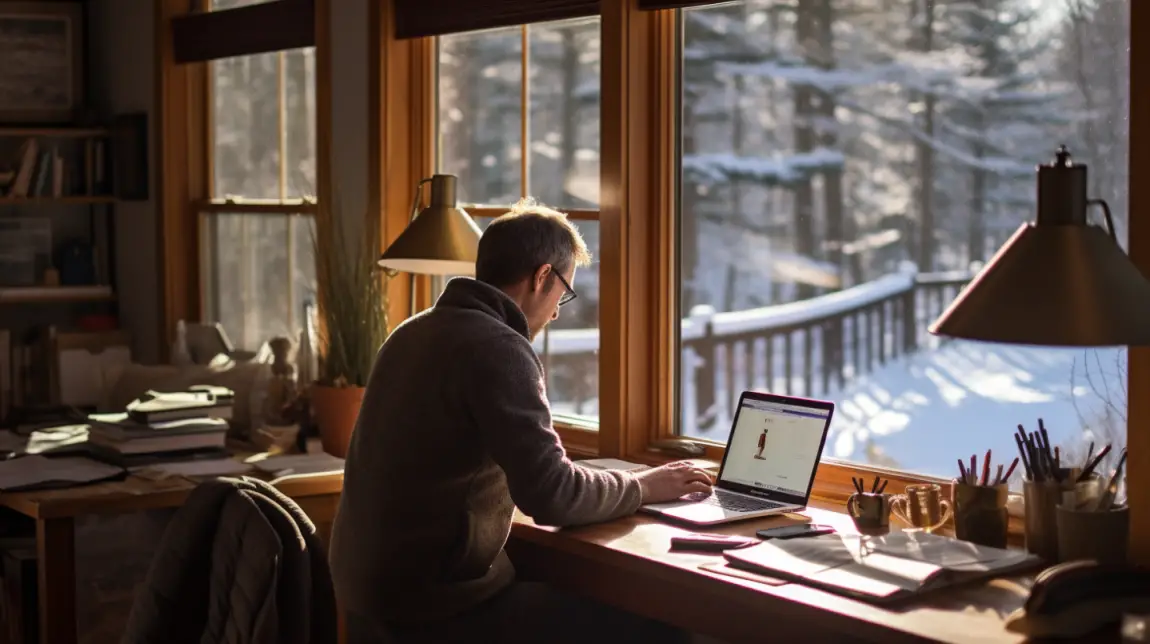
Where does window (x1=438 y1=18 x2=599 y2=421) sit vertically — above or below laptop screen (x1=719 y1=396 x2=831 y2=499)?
above

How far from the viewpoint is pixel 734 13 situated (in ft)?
11.8

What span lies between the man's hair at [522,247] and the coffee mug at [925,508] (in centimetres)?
89

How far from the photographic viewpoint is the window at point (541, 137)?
13.0 feet

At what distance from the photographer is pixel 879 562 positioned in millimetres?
2645

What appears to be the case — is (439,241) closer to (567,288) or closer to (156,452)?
(567,288)

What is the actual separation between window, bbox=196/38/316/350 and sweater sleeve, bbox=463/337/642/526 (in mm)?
2101

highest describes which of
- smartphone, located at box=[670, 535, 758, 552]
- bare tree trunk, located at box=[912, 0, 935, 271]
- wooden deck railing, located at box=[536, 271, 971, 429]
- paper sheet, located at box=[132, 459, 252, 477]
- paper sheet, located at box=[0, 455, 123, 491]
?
bare tree trunk, located at box=[912, 0, 935, 271]

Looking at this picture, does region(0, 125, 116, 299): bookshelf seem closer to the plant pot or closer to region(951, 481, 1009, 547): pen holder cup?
the plant pot

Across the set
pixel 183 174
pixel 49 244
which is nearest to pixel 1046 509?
pixel 183 174

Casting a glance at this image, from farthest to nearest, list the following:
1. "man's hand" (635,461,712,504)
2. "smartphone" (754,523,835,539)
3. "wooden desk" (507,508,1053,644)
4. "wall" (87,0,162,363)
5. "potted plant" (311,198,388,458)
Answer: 1. "wall" (87,0,162,363)
2. "potted plant" (311,198,388,458)
3. "man's hand" (635,461,712,504)
4. "smartphone" (754,523,835,539)
5. "wooden desk" (507,508,1053,644)

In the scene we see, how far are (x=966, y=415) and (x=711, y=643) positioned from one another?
862 mm

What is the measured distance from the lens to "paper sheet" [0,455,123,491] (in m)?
3.84

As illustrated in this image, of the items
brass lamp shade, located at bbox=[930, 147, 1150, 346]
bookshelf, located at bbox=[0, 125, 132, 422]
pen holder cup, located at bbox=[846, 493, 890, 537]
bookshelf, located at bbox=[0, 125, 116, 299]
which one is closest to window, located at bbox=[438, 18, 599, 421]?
pen holder cup, located at bbox=[846, 493, 890, 537]

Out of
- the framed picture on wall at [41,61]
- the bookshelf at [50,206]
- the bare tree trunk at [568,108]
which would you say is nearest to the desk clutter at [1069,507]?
the bare tree trunk at [568,108]
